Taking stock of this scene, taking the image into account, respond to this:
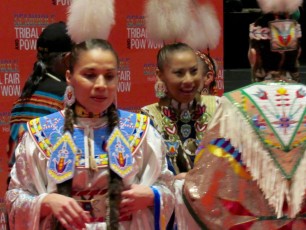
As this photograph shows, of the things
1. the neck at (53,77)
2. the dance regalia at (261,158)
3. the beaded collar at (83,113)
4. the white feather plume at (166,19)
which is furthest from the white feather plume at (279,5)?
the neck at (53,77)

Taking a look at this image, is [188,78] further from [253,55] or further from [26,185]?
[26,185]

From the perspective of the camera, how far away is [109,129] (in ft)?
9.96

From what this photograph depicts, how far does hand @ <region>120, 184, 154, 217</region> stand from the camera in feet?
9.53

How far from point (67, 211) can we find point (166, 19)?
5.57 ft

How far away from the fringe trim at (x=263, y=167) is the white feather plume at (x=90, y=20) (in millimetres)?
622

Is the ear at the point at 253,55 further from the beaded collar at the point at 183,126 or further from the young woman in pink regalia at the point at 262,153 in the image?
the beaded collar at the point at 183,126

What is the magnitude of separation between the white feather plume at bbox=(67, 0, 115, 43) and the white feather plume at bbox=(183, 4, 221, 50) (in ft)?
4.33

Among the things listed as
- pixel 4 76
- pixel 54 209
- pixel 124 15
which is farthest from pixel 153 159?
pixel 124 15

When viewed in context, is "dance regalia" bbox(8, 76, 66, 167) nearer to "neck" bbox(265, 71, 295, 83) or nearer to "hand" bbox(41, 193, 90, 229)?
"hand" bbox(41, 193, 90, 229)

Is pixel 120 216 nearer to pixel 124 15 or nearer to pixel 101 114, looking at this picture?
pixel 101 114

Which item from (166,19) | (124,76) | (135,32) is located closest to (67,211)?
(166,19)

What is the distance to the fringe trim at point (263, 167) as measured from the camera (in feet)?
9.38

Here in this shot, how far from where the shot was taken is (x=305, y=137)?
289cm

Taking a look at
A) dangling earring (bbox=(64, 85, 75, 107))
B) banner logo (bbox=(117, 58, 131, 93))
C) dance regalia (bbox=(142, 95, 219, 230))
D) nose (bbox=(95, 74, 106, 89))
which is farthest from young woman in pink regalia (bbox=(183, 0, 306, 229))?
banner logo (bbox=(117, 58, 131, 93))
